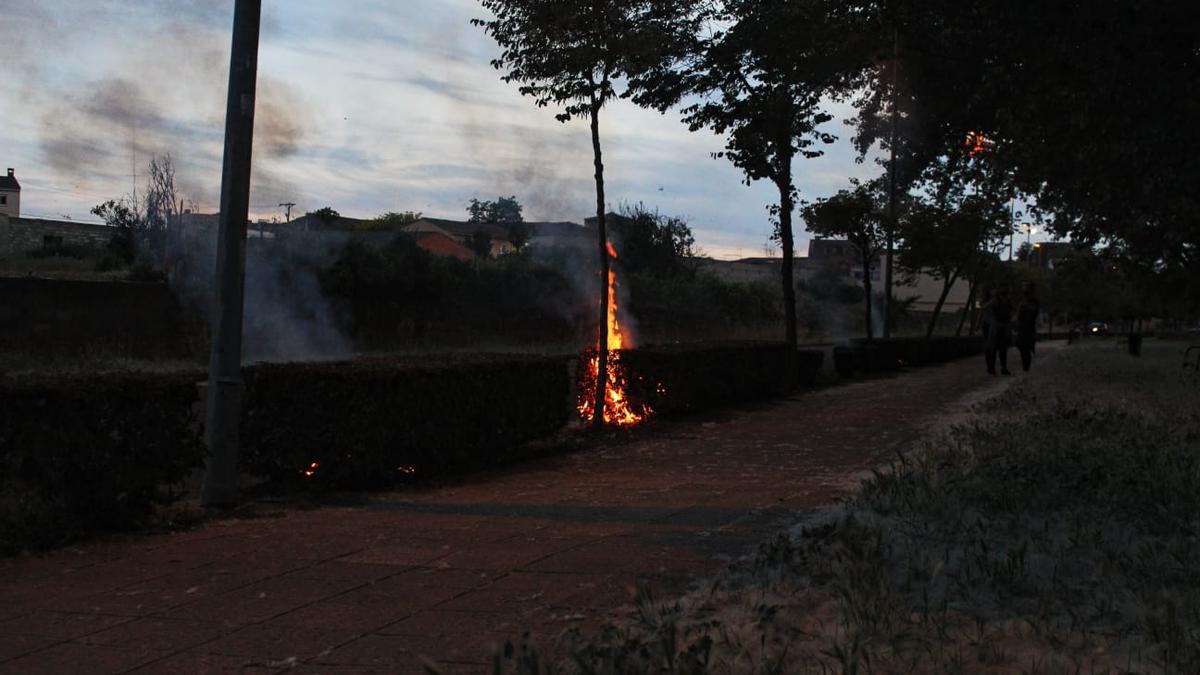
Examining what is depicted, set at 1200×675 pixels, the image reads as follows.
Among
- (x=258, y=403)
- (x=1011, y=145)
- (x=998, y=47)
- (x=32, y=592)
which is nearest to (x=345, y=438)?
(x=258, y=403)

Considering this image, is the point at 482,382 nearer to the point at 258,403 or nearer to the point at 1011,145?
the point at 258,403

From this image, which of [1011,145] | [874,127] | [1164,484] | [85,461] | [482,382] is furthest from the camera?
[874,127]

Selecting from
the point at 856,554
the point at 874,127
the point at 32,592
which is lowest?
the point at 32,592

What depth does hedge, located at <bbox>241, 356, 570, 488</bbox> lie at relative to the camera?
6.80 m

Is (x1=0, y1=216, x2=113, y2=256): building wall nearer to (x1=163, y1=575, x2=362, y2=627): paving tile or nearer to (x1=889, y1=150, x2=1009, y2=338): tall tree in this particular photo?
(x1=889, y1=150, x2=1009, y2=338): tall tree

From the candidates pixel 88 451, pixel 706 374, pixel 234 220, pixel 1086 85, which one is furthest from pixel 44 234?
pixel 1086 85

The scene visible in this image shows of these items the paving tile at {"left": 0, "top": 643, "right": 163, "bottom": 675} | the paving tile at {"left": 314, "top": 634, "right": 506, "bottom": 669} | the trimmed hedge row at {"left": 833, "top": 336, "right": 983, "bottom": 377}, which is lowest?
the paving tile at {"left": 0, "top": 643, "right": 163, "bottom": 675}

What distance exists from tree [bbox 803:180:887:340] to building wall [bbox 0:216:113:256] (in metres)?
24.8

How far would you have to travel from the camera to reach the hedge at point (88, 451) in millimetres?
5129

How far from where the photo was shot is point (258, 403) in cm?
676

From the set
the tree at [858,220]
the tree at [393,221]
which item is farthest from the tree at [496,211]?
the tree at [858,220]

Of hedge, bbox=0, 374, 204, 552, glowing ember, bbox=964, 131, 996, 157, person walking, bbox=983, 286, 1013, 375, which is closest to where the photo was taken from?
hedge, bbox=0, 374, 204, 552

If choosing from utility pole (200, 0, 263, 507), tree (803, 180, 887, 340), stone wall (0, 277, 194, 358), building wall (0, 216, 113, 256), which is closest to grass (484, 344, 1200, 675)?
utility pole (200, 0, 263, 507)

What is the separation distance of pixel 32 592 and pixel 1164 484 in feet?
19.2
